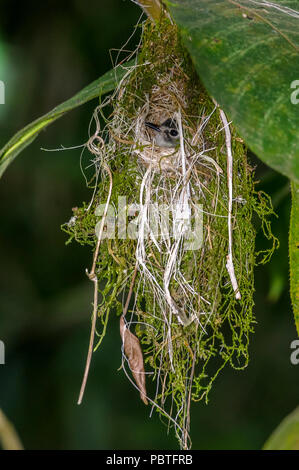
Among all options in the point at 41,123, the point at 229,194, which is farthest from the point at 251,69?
the point at 41,123

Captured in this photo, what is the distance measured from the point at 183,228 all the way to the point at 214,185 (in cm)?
10

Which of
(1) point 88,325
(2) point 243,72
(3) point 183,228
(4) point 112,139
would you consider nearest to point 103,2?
(1) point 88,325

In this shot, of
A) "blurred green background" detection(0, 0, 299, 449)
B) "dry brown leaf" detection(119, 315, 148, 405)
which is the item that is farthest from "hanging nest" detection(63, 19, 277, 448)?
"blurred green background" detection(0, 0, 299, 449)

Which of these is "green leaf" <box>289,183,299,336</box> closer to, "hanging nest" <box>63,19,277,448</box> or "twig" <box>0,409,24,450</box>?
"hanging nest" <box>63,19,277,448</box>

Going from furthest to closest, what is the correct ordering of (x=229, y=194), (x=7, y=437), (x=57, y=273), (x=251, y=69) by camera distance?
1. (x=57, y=273)
2. (x=229, y=194)
3. (x=7, y=437)
4. (x=251, y=69)

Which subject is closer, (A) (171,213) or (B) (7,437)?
(B) (7,437)

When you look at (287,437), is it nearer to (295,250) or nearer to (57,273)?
(295,250)

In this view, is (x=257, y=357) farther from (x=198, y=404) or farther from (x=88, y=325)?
(x=88, y=325)

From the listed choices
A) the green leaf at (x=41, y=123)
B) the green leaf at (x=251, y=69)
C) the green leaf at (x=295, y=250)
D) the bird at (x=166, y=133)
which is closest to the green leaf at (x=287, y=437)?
the green leaf at (x=295, y=250)

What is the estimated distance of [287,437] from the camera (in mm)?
884

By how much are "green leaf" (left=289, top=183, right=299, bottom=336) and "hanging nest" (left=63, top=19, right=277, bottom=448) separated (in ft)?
0.32

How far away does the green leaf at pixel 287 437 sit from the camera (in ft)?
2.87

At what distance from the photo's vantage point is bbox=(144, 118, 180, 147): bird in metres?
1.16

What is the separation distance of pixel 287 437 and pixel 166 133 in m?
0.58
